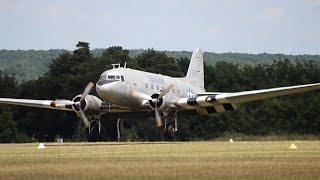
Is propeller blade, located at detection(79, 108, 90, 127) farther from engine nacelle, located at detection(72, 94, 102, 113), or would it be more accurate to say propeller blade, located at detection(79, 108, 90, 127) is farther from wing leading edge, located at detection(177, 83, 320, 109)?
wing leading edge, located at detection(177, 83, 320, 109)

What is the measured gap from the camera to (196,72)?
52.8m

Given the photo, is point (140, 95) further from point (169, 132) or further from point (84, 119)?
point (84, 119)

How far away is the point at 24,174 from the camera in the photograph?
1962 centimetres

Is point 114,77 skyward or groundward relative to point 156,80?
skyward

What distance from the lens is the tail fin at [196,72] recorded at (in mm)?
51994

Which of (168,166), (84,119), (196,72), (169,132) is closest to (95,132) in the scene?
(84,119)

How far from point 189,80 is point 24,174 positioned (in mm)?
32280

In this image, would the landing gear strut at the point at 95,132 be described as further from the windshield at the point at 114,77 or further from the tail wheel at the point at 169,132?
the tail wheel at the point at 169,132

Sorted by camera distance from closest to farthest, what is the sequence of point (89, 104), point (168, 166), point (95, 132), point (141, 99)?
point (168, 166) → point (141, 99) → point (89, 104) → point (95, 132)

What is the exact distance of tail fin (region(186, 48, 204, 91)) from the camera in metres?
52.0

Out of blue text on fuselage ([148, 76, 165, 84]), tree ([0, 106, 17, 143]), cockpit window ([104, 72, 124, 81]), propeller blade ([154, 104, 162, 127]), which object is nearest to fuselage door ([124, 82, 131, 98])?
cockpit window ([104, 72, 124, 81])

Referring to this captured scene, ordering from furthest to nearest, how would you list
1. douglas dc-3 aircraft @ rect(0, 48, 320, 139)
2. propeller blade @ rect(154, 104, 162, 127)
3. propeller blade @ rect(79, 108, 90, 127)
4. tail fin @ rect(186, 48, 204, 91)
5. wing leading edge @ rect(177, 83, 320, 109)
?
tail fin @ rect(186, 48, 204, 91)
propeller blade @ rect(79, 108, 90, 127)
wing leading edge @ rect(177, 83, 320, 109)
douglas dc-3 aircraft @ rect(0, 48, 320, 139)
propeller blade @ rect(154, 104, 162, 127)

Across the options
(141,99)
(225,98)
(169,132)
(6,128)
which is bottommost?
(6,128)

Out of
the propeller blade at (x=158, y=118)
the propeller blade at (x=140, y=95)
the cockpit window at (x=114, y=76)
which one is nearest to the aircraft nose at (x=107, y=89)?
the cockpit window at (x=114, y=76)
